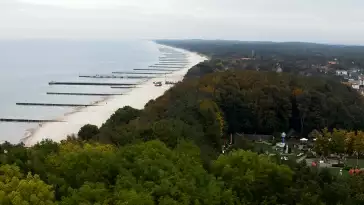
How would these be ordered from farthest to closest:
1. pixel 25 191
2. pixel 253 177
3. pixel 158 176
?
pixel 253 177 < pixel 158 176 < pixel 25 191

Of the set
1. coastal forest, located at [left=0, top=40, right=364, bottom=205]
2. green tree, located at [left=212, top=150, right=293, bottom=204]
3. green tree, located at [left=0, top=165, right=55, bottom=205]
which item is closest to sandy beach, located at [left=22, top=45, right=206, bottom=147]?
coastal forest, located at [left=0, top=40, right=364, bottom=205]

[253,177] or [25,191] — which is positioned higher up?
[25,191]

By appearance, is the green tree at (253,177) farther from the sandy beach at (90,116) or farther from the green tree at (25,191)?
the sandy beach at (90,116)

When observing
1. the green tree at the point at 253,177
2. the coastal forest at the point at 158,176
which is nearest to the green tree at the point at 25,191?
the coastal forest at the point at 158,176

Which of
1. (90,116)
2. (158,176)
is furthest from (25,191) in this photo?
(90,116)

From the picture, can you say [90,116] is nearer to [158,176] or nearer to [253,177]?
[253,177]

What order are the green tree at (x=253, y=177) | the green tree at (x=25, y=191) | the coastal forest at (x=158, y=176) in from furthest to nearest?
the green tree at (x=253, y=177) → the coastal forest at (x=158, y=176) → the green tree at (x=25, y=191)

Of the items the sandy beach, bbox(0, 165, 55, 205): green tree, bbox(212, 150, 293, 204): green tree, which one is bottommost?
the sandy beach

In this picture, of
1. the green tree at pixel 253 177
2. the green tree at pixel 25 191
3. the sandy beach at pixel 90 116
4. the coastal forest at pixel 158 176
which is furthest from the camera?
the sandy beach at pixel 90 116

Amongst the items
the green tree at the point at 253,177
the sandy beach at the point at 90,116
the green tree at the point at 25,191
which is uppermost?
the green tree at the point at 25,191

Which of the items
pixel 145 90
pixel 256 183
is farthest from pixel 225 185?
pixel 145 90

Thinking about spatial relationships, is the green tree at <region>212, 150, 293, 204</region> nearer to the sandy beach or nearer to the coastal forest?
the coastal forest

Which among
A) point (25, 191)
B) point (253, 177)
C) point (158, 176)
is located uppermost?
point (25, 191)
